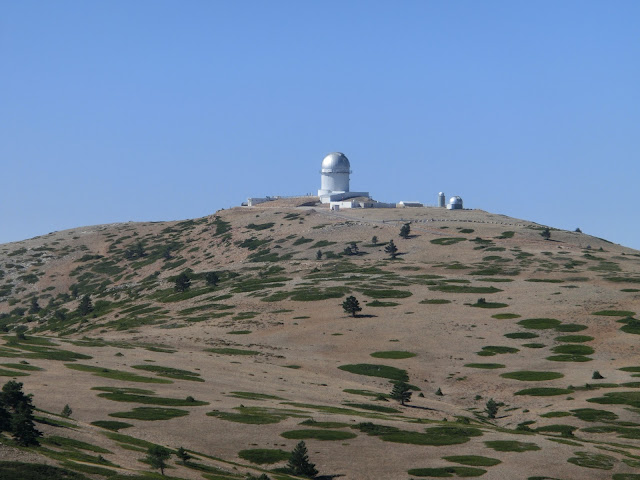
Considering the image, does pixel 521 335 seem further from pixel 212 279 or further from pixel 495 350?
pixel 212 279

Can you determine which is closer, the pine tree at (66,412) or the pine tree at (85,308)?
the pine tree at (66,412)

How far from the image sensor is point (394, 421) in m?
71.0

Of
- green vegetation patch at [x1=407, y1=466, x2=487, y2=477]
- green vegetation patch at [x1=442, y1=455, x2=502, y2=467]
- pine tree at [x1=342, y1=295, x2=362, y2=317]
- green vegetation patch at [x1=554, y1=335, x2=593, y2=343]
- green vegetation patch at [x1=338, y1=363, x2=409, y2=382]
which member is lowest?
green vegetation patch at [x1=407, y1=466, x2=487, y2=477]

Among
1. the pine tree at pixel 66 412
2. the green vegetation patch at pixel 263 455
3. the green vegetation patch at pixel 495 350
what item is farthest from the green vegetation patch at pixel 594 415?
the pine tree at pixel 66 412

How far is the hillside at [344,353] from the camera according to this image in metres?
59.9

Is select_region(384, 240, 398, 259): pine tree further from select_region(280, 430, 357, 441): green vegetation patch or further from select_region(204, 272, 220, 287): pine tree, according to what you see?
select_region(280, 430, 357, 441): green vegetation patch

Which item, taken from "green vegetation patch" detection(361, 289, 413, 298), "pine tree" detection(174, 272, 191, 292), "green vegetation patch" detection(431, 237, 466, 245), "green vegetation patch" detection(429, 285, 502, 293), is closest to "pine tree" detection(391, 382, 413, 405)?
"green vegetation patch" detection(361, 289, 413, 298)

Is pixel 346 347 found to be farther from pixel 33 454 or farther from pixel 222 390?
pixel 33 454

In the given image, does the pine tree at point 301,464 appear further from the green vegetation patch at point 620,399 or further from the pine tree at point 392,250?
the pine tree at point 392,250

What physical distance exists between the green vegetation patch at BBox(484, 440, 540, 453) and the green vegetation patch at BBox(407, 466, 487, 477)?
228 inches

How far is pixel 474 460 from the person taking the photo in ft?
196

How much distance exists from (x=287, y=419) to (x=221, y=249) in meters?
123

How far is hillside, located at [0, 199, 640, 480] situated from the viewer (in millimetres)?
59906

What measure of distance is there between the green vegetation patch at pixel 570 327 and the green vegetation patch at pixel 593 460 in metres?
51.9
